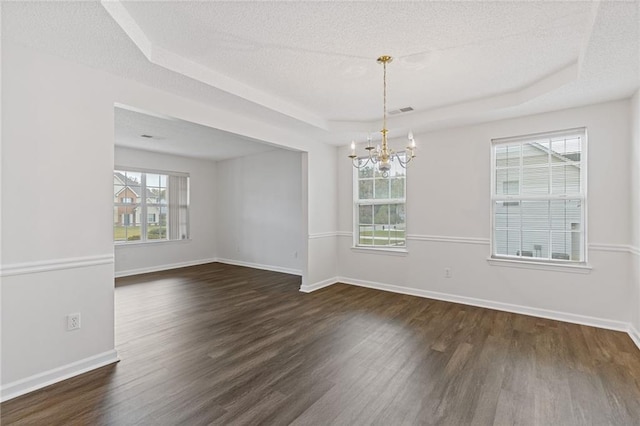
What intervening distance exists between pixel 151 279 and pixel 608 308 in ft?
23.0

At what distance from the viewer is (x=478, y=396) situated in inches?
84.3

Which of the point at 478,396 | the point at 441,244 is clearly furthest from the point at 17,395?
the point at 441,244

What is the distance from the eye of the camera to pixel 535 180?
12.7 ft

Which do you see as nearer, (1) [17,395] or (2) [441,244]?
(1) [17,395]

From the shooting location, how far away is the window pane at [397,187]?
4.95 metres

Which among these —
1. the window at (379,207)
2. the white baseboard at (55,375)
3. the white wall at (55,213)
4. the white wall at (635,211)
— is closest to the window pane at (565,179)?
the white wall at (635,211)

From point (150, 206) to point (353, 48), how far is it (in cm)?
612

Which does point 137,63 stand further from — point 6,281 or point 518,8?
point 518,8

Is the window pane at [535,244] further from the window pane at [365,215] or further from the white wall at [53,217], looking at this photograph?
the white wall at [53,217]

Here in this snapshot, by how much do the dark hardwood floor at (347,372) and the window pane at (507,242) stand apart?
0.83 m

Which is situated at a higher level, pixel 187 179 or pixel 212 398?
pixel 187 179

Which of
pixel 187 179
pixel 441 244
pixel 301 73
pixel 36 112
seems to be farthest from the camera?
Answer: pixel 187 179

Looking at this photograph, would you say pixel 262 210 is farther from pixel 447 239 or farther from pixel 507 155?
pixel 507 155

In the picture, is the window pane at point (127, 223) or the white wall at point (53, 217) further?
the window pane at point (127, 223)
